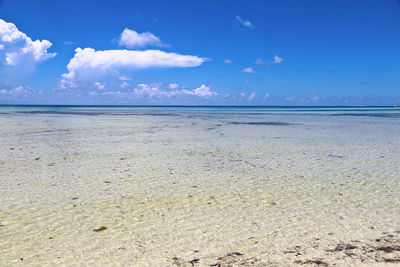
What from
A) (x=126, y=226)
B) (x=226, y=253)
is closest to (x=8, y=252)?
(x=126, y=226)

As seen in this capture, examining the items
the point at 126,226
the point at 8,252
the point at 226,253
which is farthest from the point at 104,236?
the point at 226,253

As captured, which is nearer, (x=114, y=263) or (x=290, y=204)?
(x=114, y=263)

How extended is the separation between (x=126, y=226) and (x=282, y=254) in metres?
1.90

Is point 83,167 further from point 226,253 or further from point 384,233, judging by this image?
point 384,233

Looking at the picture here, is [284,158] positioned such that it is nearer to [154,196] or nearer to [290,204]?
[290,204]

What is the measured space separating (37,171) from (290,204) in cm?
538

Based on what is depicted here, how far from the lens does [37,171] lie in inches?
266

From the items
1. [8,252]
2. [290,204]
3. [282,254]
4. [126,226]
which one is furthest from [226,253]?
[8,252]

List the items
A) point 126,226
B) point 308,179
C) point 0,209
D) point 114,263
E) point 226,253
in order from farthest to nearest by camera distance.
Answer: point 308,179, point 0,209, point 126,226, point 226,253, point 114,263

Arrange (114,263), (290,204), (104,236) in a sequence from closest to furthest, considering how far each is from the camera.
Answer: (114,263) → (104,236) → (290,204)

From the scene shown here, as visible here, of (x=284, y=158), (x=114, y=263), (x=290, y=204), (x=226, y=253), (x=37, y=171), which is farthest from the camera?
(x=284, y=158)

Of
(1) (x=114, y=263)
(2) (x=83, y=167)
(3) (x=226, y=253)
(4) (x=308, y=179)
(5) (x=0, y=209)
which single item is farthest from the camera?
(2) (x=83, y=167)

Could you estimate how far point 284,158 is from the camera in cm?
855

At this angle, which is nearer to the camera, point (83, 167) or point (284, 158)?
point (83, 167)
